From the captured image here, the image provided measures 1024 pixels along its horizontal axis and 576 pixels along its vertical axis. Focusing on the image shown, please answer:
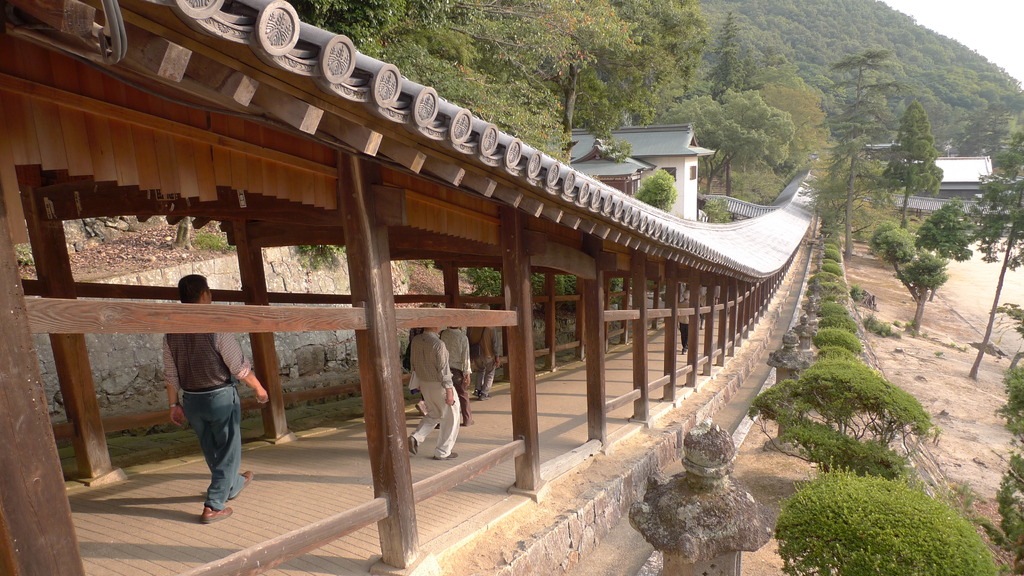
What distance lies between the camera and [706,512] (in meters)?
3.60

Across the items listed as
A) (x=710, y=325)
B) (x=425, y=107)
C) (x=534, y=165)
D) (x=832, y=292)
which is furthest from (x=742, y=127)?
(x=425, y=107)

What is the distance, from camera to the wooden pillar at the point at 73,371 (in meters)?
4.85

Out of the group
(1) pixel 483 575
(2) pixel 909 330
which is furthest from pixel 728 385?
(2) pixel 909 330

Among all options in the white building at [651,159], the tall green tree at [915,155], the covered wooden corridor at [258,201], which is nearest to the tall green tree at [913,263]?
the tall green tree at [915,155]

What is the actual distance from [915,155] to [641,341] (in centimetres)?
3885

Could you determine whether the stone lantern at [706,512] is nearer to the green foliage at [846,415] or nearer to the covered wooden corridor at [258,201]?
the covered wooden corridor at [258,201]

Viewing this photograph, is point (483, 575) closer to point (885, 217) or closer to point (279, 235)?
point (279, 235)

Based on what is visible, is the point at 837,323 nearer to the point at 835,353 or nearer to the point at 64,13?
the point at 835,353

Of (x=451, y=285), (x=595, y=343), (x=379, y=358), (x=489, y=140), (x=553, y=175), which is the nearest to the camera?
(x=489, y=140)

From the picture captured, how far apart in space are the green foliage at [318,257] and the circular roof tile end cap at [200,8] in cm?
1125

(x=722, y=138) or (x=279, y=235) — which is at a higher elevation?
(x=722, y=138)

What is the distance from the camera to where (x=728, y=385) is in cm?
1152

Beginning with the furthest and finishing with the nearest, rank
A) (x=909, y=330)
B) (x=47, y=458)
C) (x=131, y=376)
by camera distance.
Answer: (x=909, y=330)
(x=131, y=376)
(x=47, y=458)

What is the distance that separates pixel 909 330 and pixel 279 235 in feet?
103
